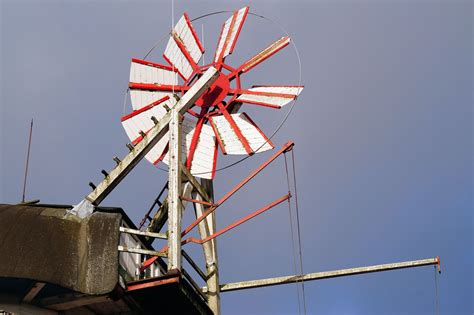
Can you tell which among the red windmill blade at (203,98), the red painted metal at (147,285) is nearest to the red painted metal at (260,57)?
the red windmill blade at (203,98)

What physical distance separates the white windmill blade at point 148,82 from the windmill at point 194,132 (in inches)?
1.3

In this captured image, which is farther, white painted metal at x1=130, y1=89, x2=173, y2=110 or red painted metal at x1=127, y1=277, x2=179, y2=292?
white painted metal at x1=130, y1=89, x2=173, y2=110

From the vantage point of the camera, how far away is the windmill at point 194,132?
2250cm

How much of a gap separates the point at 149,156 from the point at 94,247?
712 cm

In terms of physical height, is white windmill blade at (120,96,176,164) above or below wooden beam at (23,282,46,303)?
above

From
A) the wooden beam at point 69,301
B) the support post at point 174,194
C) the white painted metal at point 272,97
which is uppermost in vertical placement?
the white painted metal at point 272,97

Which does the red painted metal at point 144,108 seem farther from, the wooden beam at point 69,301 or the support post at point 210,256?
the wooden beam at point 69,301

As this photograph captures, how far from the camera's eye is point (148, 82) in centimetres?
2869

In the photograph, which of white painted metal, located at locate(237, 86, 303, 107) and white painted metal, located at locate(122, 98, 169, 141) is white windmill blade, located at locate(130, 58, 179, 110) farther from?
white painted metal, located at locate(237, 86, 303, 107)

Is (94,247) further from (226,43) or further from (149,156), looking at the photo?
(226,43)

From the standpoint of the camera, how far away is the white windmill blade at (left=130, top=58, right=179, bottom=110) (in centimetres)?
2839

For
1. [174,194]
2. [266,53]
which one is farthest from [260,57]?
[174,194]

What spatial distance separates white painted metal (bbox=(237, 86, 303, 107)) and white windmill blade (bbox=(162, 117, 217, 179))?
5.51 ft

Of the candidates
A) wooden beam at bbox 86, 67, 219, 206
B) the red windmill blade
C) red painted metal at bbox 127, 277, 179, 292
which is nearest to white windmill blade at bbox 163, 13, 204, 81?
the red windmill blade
